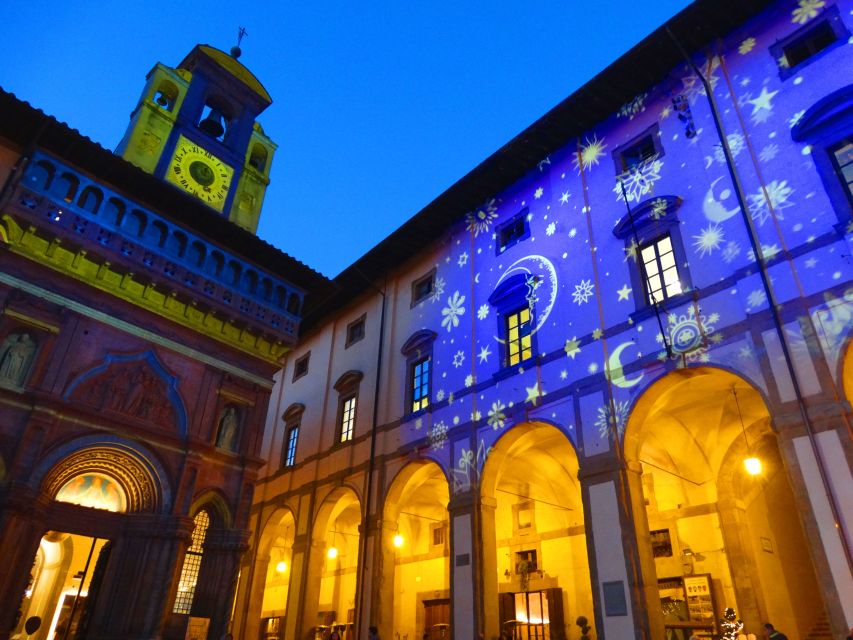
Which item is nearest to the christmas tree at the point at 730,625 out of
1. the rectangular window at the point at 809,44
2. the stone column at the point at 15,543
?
the rectangular window at the point at 809,44

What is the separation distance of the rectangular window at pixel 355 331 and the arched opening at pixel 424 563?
6.16 meters

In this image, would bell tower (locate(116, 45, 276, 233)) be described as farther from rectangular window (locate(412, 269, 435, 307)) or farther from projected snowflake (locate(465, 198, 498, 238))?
projected snowflake (locate(465, 198, 498, 238))

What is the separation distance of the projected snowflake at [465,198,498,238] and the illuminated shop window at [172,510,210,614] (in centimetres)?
1191

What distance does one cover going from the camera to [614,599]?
37.7 feet

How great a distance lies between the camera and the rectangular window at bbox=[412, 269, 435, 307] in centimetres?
2091

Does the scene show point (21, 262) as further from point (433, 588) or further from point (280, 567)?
point (433, 588)

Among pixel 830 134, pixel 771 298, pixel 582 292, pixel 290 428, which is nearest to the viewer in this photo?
pixel 771 298

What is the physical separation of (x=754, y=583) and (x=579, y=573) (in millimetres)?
4844

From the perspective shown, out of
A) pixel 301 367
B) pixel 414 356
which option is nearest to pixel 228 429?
pixel 414 356

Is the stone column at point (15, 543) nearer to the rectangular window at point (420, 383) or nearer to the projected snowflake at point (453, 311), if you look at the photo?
the rectangular window at point (420, 383)

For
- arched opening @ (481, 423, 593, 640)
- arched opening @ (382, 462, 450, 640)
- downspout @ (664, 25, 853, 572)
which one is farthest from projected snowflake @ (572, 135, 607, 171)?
arched opening @ (382, 462, 450, 640)

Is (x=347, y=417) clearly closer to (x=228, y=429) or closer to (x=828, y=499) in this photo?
(x=228, y=429)

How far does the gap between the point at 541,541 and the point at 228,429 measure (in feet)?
33.9

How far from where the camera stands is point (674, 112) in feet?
50.3
